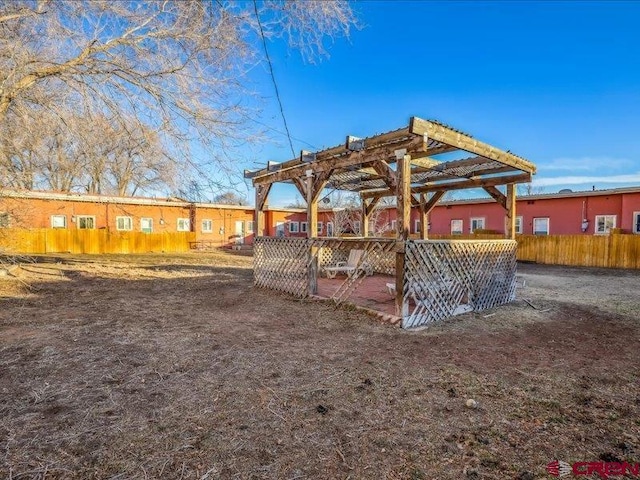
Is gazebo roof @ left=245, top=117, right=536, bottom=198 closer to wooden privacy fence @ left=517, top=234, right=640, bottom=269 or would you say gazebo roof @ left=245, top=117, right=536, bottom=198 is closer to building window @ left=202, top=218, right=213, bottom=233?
wooden privacy fence @ left=517, top=234, right=640, bottom=269

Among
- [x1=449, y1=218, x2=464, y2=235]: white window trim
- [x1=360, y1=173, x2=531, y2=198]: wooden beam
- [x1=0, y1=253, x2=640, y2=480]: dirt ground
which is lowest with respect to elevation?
[x1=0, y1=253, x2=640, y2=480]: dirt ground

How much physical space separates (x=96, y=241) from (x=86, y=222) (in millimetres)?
2043

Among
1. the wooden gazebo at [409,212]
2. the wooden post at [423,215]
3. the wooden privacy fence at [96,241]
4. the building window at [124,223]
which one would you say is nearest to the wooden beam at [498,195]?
the wooden gazebo at [409,212]

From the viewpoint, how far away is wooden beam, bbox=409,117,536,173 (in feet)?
15.3

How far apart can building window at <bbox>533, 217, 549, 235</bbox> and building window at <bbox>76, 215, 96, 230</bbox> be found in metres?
25.5

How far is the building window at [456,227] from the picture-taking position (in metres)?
20.3

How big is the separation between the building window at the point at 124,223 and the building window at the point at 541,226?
2403 centimetres

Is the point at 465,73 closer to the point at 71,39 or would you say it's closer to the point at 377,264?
the point at 377,264

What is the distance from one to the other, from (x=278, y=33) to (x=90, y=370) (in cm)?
497

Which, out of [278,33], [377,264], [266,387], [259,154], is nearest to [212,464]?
[266,387]

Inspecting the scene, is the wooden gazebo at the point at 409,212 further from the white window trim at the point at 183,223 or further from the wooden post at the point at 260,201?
the white window trim at the point at 183,223

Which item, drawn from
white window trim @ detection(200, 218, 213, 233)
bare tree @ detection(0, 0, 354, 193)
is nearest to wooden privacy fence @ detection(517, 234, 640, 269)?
bare tree @ detection(0, 0, 354, 193)

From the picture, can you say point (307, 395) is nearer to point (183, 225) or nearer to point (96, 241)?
point (96, 241)

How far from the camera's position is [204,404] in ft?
8.64
